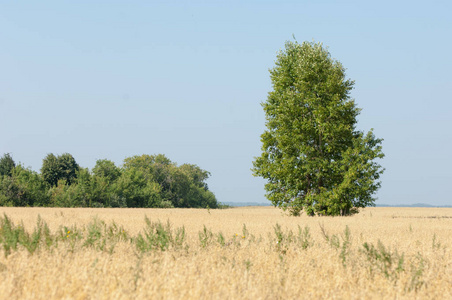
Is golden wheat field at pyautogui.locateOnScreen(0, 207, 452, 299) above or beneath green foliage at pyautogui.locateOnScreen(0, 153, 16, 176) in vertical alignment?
beneath

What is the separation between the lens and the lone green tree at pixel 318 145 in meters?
30.1

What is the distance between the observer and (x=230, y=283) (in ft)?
23.6

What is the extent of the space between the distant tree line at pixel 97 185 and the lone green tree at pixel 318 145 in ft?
38.9

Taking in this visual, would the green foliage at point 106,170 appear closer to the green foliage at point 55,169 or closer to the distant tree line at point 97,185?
the distant tree line at point 97,185

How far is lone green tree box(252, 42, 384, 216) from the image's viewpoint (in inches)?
1184

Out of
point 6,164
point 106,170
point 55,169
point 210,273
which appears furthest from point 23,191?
point 210,273

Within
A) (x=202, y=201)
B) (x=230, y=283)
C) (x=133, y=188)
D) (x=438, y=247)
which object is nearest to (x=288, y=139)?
(x=438, y=247)

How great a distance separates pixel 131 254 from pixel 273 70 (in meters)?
27.2

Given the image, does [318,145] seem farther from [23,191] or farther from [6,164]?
[6,164]

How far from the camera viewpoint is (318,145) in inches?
1268

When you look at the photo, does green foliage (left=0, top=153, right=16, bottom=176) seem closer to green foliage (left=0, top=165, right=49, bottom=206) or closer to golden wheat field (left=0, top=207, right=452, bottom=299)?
green foliage (left=0, top=165, right=49, bottom=206)

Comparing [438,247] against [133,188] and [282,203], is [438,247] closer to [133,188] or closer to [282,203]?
[282,203]

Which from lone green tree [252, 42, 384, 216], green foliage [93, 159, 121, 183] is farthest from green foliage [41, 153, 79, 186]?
lone green tree [252, 42, 384, 216]

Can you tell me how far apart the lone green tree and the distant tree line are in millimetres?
11852
